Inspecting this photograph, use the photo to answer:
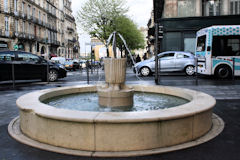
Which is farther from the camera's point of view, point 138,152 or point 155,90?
point 155,90

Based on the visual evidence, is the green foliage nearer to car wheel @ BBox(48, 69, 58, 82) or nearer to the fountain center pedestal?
car wheel @ BBox(48, 69, 58, 82)

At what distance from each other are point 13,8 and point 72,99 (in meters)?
38.2

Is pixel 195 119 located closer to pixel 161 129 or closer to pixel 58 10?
pixel 161 129

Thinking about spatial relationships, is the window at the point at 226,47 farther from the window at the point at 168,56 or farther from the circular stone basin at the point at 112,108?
the circular stone basin at the point at 112,108

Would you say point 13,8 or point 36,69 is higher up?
point 13,8

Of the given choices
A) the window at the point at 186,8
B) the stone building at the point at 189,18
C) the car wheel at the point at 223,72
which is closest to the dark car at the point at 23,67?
the car wheel at the point at 223,72

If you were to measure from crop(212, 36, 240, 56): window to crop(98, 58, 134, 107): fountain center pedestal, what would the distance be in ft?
34.2

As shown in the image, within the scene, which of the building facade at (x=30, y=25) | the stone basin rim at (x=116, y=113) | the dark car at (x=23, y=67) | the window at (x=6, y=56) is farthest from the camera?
the building facade at (x=30, y=25)

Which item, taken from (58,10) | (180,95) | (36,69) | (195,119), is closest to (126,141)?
(195,119)

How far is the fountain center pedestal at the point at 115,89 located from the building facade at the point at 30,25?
33445 mm

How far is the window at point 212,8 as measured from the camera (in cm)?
2369

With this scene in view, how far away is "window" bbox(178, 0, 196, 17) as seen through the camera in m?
23.8

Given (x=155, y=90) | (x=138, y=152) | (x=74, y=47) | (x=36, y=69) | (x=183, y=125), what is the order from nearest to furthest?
1. (x=138, y=152)
2. (x=183, y=125)
3. (x=155, y=90)
4. (x=36, y=69)
5. (x=74, y=47)

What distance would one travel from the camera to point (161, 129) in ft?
11.9
